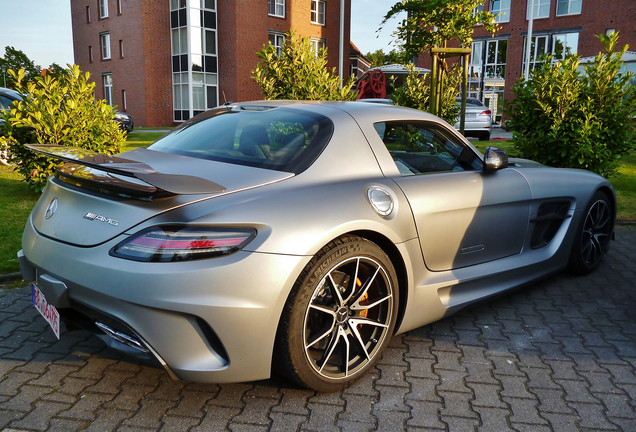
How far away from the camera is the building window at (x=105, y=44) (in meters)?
33.3

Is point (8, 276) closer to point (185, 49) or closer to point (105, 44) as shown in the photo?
point (185, 49)

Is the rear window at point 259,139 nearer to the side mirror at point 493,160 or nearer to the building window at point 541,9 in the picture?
the side mirror at point 493,160

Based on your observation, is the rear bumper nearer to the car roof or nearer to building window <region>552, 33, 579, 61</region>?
the car roof

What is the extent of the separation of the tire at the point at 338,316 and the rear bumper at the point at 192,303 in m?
0.11

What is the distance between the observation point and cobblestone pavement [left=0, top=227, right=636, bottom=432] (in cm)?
243

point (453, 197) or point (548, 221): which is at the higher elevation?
point (453, 197)

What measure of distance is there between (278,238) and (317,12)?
3513 centimetres

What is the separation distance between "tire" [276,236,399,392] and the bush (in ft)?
24.0

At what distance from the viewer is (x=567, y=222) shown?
4156mm

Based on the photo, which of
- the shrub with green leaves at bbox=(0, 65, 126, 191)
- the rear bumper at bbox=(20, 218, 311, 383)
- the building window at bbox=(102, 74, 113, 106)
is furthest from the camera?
the building window at bbox=(102, 74, 113, 106)

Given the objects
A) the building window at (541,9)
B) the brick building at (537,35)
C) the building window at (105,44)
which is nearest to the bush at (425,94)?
the brick building at (537,35)

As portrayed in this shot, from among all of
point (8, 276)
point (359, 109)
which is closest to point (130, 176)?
point (359, 109)

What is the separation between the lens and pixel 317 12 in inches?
1366

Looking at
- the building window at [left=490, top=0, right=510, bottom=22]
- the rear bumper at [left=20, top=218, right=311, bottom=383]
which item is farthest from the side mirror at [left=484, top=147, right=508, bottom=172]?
the building window at [left=490, top=0, right=510, bottom=22]
